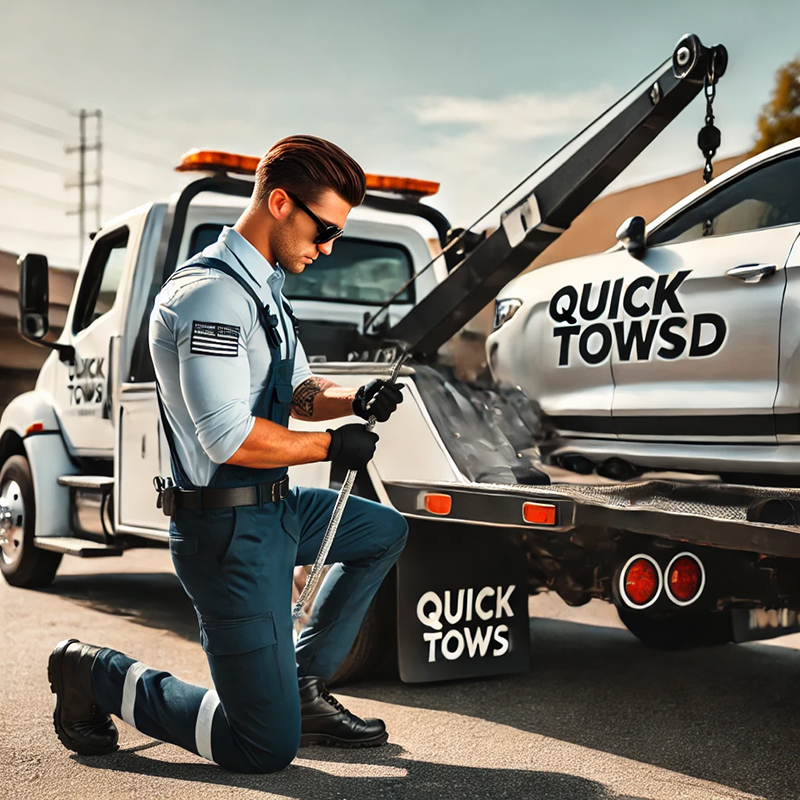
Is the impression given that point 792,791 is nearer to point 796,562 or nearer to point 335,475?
point 796,562

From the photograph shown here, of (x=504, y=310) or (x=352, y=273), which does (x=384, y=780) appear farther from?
(x=352, y=273)

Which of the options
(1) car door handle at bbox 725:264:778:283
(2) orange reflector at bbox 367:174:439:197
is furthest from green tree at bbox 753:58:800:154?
(1) car door handle at bbox 725:264:778:283

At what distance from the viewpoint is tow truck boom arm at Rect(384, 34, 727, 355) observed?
168 inches

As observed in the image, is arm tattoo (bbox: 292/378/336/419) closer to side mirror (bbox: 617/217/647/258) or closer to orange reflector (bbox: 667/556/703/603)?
orange reflector (bbox: 667/556/703/603)

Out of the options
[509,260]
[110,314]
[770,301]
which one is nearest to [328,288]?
[110,314]

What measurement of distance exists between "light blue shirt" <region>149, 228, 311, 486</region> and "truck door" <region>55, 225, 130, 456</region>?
9.90 feet

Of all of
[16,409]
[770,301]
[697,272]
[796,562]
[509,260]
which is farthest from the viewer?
[16,409]

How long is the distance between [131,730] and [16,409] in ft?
12.0

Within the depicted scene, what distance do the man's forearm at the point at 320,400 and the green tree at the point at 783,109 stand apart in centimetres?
1183

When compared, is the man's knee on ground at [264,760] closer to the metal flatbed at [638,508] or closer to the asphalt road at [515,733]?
the asphalt road at [515,733]

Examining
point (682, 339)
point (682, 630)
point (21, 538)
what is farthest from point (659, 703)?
point (21, 538)

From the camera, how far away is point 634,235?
4184mm

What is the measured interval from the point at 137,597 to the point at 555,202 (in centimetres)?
391

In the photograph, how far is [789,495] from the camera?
10.3 feet
